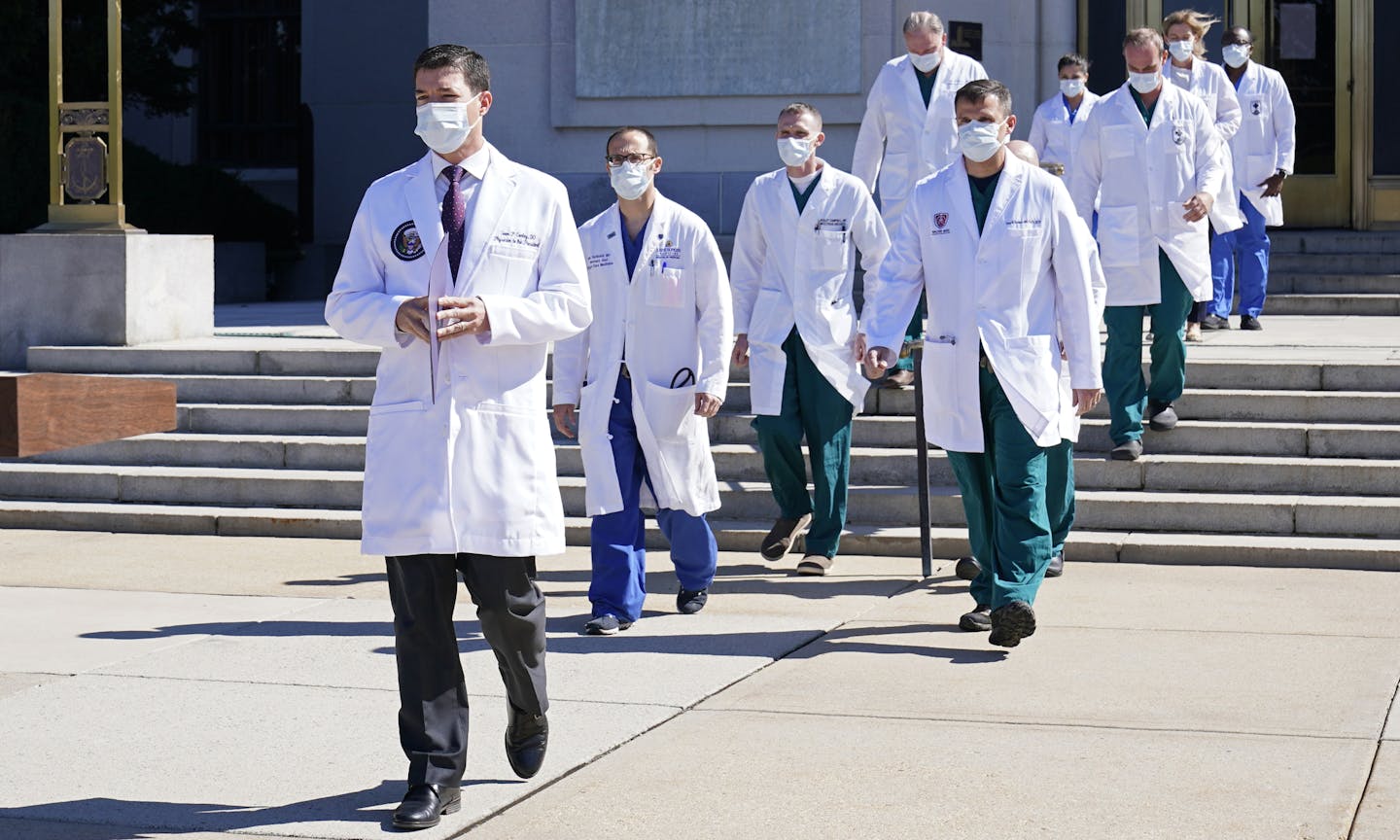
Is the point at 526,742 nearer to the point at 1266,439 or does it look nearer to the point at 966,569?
the point at 966,569

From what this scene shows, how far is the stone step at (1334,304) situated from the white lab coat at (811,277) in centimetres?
666

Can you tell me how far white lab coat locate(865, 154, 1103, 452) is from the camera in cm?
726

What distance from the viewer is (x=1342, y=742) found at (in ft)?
18.8

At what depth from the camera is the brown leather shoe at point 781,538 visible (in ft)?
29.8

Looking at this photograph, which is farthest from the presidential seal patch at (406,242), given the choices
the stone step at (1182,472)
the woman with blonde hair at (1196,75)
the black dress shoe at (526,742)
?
the woman with blonde hair at (1196,75)

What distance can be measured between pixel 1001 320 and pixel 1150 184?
3.25 m

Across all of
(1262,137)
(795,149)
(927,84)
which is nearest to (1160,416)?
(927,84)

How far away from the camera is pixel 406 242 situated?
5160mm

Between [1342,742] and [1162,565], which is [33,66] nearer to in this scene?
[1162,565]

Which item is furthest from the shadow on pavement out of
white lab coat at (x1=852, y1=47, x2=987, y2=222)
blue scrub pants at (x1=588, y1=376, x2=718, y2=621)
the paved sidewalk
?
white lab coat at (x1=852, y1=47, x2=987, y2=222)

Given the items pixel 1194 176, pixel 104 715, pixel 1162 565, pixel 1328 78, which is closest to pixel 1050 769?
pixel 104 715

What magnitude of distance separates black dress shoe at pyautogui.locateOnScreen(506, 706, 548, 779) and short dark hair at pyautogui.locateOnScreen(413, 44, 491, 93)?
1.68m

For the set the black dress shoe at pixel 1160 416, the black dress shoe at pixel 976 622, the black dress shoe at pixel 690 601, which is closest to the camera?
the black dress shoe at pixel 976 622

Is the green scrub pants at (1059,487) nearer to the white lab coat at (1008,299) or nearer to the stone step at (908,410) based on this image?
the white lab coat at (1008,299)
